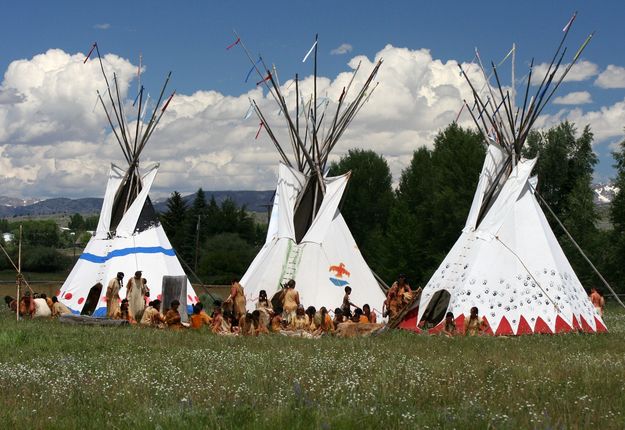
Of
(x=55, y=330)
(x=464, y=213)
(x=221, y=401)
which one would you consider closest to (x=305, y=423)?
(x=221, y=401)

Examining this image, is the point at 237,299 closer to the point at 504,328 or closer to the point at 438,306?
the point at 438,306

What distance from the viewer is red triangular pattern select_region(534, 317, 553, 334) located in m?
17.2

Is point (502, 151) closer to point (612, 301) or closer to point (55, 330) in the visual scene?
point (55, 330)

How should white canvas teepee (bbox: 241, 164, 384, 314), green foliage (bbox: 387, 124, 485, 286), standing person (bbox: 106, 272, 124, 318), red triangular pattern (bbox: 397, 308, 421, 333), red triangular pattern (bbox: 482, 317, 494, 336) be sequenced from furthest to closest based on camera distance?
1. green foliage (bbox: 387, 124, 485, 286)
2. white canvas teepee (bbox: 241, 164, 384, 314)
3. standing person (bbox: 106, 272, 124, 318)
4. red triangular pattern (bbox: 397, 308, 421, 333)
5. red triangular pattern (bbox: 482, 317, 494, 336)

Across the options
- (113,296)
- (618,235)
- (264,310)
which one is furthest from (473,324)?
(618,235)

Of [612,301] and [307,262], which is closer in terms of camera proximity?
[307,262]

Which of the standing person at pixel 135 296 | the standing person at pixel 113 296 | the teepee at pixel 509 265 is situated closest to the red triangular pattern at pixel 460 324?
the teepee at pixel 509 265

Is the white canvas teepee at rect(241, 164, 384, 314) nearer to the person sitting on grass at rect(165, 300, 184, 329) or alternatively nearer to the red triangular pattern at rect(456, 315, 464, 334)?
the person sitting on grass at rect(165, 300, 184, 329)

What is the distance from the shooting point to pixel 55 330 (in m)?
16.1

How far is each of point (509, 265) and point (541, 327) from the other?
4.94 feet

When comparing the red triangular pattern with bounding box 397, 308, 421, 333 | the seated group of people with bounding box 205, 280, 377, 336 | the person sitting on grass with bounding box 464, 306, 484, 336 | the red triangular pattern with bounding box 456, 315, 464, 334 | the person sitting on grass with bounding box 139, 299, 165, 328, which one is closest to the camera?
the seated group of people with bounding box 205, 280, 377, 336

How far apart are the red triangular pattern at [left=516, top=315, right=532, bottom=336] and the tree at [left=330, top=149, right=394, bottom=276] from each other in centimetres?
4928

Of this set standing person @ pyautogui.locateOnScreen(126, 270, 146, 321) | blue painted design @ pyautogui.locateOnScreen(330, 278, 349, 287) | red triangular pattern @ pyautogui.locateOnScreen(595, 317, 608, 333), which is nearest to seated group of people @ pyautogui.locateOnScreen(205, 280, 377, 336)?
blue painted design @ pyautogui.locateOnScreen(330, 278, 349, 287)

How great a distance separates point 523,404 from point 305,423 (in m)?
2.31
